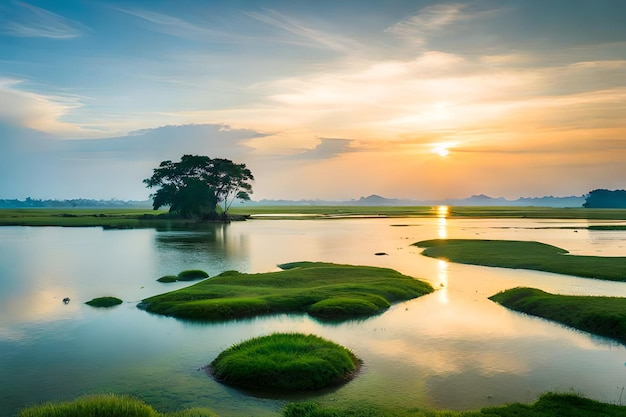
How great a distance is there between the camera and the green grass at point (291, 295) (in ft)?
120

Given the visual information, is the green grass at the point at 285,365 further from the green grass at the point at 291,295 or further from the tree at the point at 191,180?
the tree at the point at 191,180

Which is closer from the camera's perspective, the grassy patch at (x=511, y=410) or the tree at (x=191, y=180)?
the grassy patch at (x=511, y=410)

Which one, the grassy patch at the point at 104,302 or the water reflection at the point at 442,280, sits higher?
the grassy patch at the point at 104,302

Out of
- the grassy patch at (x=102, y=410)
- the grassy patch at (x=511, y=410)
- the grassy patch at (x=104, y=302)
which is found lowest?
the grassy patch at (x=511, y=410)

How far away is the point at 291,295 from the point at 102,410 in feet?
76.5

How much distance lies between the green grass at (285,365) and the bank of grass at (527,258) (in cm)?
3869

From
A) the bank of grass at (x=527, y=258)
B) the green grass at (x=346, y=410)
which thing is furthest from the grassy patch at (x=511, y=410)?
the bank of grass at (x=527, y=258)

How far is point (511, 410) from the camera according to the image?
18.9 m

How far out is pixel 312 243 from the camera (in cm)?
9525

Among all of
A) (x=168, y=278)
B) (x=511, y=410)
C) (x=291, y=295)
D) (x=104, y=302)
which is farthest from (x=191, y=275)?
(x=511, y=410)

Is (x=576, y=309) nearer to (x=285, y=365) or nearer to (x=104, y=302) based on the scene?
(x=285, y=365)

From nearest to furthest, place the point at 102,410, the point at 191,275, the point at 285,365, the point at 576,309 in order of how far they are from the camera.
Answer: the point at 102,410, the point at 285,365, the point at 576,309, the point at 191,275

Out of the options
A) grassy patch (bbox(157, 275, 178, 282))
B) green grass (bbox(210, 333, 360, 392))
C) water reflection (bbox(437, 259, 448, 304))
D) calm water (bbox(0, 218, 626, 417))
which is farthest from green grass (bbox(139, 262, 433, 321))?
green grass (bbox(210, 333, 360, 392))

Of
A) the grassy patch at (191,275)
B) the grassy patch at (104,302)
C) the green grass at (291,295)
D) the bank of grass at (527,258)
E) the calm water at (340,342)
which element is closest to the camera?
the calm water at (340,342)
